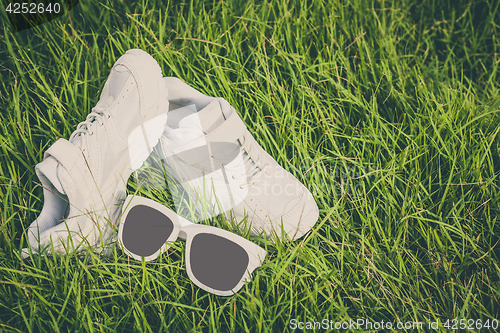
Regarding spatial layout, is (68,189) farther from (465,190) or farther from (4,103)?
(465,190)

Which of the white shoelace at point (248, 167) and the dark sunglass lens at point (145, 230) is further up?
the white shoelace at point (248, 167)

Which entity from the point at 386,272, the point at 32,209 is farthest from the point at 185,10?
the point at 386,272

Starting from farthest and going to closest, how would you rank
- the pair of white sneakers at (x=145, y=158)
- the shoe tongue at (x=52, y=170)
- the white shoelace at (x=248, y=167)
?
1. the white shoelace at (x=248, y=167)
2. the pair of white sneakers at (x=145, y=158)
3. the shoe tongue at (x=52, y=170)

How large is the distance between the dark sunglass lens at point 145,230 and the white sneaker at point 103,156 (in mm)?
102

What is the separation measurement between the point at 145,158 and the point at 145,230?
0.40 m

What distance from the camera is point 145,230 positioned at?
171cm

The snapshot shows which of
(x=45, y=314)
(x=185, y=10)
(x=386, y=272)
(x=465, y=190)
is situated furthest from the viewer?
(x=185, y=10)

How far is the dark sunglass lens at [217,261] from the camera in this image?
5.37 ft

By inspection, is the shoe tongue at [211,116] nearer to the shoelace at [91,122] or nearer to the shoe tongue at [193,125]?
the shoe tongue at [193,125]

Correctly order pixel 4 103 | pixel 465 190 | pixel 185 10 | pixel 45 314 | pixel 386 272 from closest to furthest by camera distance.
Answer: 1. pixel 45 314
2. pixel 386 272
3. pixel 465 190
4. pixel 4 103
5. pixel 185 10

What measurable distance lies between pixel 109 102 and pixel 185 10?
0.97 metres

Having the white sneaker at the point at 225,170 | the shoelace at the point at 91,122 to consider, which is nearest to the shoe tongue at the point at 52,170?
the shoelace at the point at 91,122

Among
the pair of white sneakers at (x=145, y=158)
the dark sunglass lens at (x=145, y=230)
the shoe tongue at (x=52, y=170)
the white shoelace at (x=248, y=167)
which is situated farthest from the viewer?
the white shoelace at (x=248, y=167)

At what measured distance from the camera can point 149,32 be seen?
2027mm
